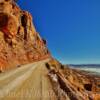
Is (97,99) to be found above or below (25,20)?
below

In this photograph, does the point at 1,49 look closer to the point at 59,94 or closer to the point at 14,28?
the point at 14,28

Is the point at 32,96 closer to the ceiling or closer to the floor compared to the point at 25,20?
closer to the floor

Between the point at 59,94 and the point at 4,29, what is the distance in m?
37.7

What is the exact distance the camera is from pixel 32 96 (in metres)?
14.7

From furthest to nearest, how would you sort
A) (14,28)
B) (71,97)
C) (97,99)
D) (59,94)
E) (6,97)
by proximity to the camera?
(14,28)
(97,99)
(59,94)
(71,97)
(6,97)

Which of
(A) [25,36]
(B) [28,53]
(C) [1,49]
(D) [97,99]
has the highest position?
(A) [25,36]

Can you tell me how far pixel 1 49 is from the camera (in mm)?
44000

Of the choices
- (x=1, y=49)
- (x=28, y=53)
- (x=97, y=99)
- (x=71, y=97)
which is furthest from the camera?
(x=28, y=53)

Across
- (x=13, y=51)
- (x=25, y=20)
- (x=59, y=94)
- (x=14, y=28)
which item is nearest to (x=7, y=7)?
(x=14, y=28)

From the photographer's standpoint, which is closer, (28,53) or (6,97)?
(6,97)

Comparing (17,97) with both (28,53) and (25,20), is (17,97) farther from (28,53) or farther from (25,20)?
(25,20)

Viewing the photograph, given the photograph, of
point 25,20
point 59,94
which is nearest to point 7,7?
point 25,20

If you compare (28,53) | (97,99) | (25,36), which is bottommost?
(97,99)

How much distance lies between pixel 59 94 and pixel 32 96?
188cm
